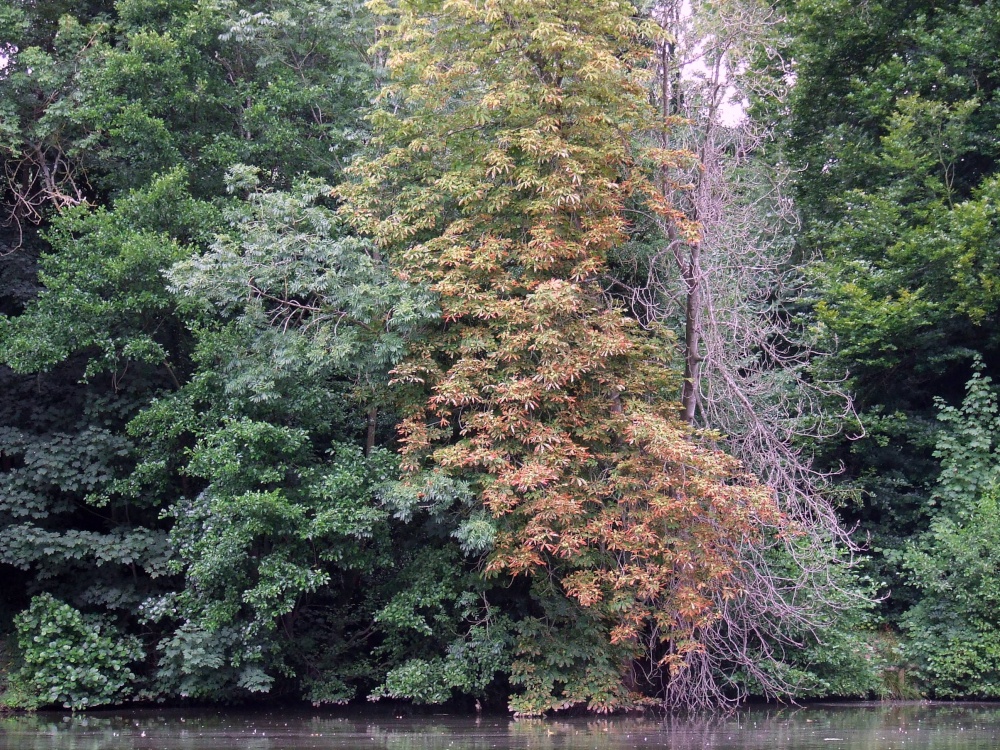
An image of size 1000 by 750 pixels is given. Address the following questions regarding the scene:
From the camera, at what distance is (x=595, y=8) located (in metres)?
13.2

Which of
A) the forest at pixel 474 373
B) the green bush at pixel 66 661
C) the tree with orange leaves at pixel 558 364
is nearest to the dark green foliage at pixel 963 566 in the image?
the forest at pixel 474 373

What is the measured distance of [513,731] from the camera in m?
11.7

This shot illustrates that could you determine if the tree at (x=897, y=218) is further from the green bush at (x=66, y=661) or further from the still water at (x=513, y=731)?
the green bush at (x=66, y=661)

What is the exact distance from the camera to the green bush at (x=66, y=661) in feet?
43.5

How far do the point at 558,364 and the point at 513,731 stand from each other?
4.54 meters

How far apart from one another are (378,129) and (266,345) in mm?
3741

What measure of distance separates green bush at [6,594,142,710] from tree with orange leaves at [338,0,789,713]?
16.7 feet

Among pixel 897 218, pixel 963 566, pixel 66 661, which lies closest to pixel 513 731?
pixel 66 661

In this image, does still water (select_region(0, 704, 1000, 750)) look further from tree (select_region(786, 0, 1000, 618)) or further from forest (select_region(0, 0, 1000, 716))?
tree (select_region(786, 0, 1000, 618))

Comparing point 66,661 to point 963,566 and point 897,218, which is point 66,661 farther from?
point 897,218

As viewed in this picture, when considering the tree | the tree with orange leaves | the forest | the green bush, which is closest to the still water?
the green bush

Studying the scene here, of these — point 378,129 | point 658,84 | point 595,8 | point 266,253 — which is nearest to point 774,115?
point 658,84

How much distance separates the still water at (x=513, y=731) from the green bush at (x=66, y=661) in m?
0.35

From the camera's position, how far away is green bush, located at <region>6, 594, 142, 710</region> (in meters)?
13.3
